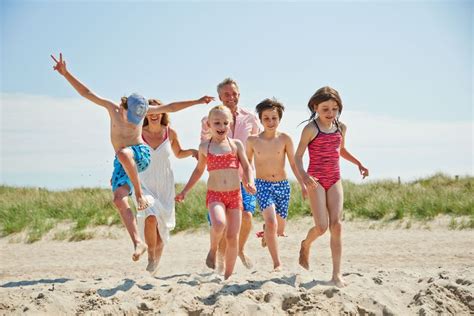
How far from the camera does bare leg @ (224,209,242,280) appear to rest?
233 inches

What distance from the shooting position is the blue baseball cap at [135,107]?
251 inches

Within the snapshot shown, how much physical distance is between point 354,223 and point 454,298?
18.8ft

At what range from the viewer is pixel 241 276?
20.6 feet

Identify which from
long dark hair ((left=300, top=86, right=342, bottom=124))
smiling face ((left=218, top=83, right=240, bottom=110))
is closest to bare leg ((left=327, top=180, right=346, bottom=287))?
long dark hair ((left=300, top=86, right=342, bottom=124))

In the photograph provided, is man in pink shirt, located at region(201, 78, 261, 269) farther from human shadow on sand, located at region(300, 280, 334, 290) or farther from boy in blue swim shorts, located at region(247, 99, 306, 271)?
human shadow on sand, located at region(300, 280, 334, 290)

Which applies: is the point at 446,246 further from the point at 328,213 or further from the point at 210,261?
the point at 210,261

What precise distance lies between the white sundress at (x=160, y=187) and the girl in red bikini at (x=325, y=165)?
67.7 inches

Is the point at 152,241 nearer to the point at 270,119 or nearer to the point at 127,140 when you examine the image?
the point at 127,140

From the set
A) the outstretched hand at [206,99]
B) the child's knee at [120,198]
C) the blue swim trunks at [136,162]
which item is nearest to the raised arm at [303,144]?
the outstretched hand at [206,99]

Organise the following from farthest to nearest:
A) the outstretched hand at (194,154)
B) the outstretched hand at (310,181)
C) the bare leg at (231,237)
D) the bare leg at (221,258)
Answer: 1. the outstretched hand at (194,154)
2. the bare leg at (221,258)
3. the outstretched hand at (310,181)
4. the bare leg at (231,237)

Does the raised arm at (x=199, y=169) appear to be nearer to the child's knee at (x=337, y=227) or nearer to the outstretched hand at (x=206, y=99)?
the outstretched hand at (x=206, y=99)

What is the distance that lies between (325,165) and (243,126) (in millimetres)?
1266

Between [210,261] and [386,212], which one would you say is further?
[386,212]

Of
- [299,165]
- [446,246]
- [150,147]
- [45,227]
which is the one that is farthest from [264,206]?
[45,227]
